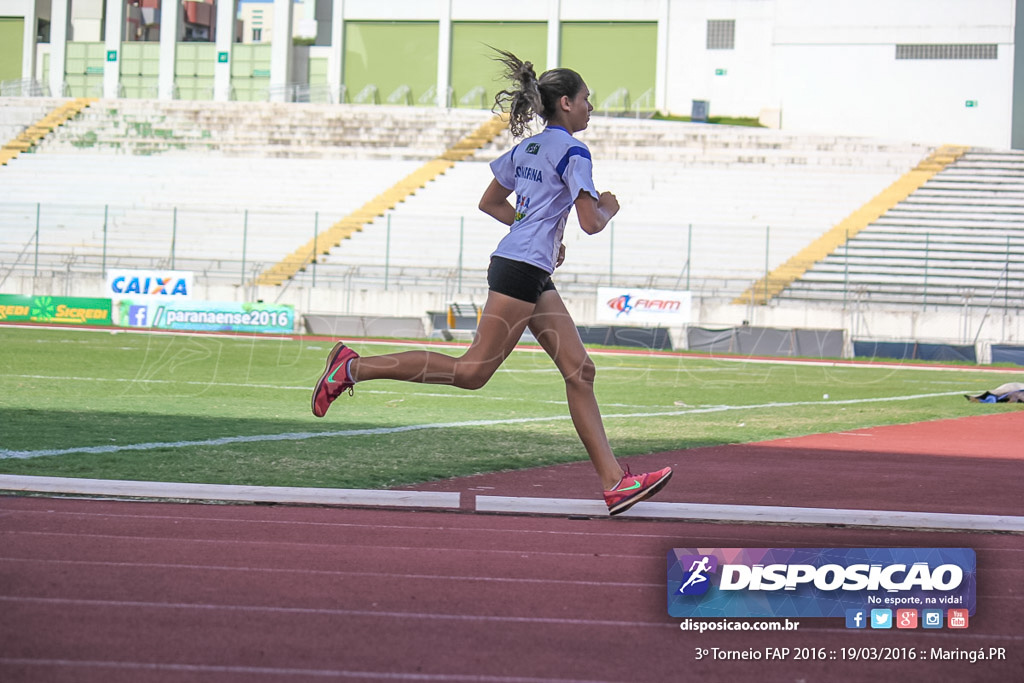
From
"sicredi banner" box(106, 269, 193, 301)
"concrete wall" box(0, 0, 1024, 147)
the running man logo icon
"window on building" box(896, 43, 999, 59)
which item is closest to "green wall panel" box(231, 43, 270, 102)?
"concrete wall" box(0, 0, 1024, 147)

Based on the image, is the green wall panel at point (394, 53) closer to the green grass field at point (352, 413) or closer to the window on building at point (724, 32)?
the window on building at point (724, 32)

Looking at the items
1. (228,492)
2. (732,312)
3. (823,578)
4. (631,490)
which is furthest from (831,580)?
(732,312)

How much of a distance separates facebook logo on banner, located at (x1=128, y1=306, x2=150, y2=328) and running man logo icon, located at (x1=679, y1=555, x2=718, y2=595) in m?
27.0

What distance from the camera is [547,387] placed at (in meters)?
14.9

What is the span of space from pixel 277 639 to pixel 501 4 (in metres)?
43.6

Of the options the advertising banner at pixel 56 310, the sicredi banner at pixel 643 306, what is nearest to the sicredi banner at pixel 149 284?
the advertising banner at pixel 56 310

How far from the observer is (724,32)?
42.8m

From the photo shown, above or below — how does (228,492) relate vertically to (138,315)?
below

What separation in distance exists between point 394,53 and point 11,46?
1656cm

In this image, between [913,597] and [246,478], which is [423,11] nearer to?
[246,478]

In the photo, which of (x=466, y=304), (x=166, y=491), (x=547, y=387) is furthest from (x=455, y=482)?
(x=466, y=304)

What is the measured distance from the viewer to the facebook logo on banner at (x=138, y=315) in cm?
2869

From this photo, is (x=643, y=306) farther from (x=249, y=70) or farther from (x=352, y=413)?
(x=249, y=70)

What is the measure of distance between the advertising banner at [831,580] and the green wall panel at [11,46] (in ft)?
168
